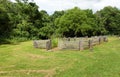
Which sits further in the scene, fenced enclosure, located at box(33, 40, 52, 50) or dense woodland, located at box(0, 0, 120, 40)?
dense woodland, located at box(0, 0, 120, 40)

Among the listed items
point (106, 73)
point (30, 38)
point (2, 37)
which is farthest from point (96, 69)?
point (30, 38)

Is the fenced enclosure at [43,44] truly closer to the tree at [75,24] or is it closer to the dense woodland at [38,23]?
the dense woodland at [38,23]

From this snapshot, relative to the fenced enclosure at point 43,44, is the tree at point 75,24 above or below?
above

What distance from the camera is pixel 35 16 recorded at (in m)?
54.1

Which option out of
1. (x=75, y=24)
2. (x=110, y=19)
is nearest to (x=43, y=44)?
(x=75, y=24)

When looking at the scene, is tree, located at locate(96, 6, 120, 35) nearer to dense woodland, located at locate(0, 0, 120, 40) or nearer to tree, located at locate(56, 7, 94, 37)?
dense woodland, located at locate(0, 0, 120, 40)

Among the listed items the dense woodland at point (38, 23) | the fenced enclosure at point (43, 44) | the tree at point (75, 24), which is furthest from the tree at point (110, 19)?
the fenced enclosure at point (43, 44)

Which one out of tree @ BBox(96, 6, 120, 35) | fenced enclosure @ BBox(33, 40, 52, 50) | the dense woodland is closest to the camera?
fenced enclosure @ BBox(33, 40, 52, 50)

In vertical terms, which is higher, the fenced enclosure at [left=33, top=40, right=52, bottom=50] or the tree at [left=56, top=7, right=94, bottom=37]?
the tree at [left=56, top=7, right=94, bottom=37]

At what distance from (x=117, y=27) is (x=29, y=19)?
45918 mm

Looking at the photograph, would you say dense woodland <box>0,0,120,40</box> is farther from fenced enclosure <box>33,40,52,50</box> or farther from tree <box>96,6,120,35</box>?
tree <box>96,6,120,35</box>

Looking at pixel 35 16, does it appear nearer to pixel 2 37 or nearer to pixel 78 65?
pixel 2 37

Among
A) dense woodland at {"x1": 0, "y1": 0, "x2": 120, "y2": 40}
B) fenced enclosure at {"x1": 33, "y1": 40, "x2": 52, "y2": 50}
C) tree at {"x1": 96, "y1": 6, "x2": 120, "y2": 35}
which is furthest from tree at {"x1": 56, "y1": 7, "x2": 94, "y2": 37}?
tree at {"x1": 96, "y1": 6, "x2": 120, "y2": 35}

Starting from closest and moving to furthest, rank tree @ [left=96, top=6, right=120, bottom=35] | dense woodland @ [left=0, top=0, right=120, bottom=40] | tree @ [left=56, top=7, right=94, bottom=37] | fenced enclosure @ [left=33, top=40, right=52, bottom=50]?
→ fenced enclosure @ [left=33, top=40, right=52, bottom=50] < dense woodland @ [left=0, top=0, right=120, bottom=40] < tree @ [left=56, top=7, right=94, bottom=37] < tree @ [left=96, top=6, right=120, bottom=35]
